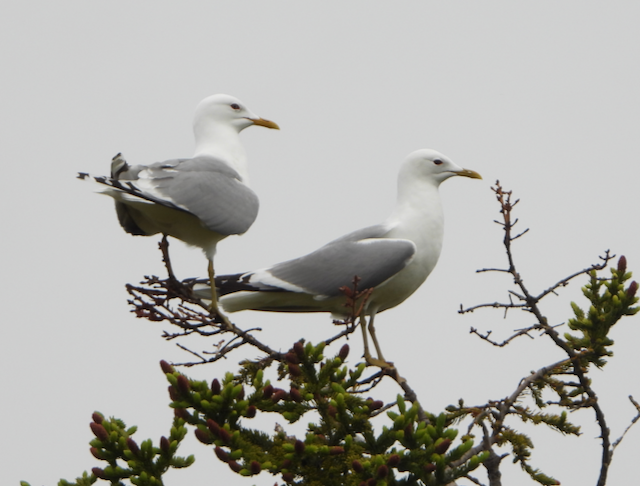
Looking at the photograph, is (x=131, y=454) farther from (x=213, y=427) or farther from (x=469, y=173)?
(x=469, y=173)

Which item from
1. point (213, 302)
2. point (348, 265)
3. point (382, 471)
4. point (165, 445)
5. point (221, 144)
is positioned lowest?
point (382, 471)

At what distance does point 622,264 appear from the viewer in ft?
16.9

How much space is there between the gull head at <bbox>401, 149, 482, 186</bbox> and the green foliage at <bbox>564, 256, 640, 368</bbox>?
1.89m

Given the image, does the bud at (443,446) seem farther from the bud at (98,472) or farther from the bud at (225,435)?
the bud at (98,472)

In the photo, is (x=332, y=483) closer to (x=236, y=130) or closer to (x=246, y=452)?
(x=246, y=452)

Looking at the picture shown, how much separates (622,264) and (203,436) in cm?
286

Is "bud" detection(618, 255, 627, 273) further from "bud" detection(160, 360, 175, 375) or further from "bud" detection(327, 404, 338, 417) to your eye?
"bud" detection(160, 360, 175, 375)

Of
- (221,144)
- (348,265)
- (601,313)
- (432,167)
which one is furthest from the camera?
(432,167)

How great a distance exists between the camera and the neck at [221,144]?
611 centimetres

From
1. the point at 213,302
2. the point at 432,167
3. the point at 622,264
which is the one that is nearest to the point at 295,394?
the point at 213,302

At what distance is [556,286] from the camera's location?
4.71 meters

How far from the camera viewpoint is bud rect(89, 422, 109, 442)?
3.67 meters

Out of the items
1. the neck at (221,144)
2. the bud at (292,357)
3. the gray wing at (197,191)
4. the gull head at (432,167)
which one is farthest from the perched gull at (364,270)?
the bud at (292,357)

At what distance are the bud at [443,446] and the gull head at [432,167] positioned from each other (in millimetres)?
3437
